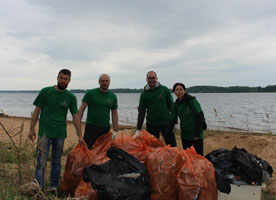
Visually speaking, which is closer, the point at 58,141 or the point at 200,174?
the point at 200,174

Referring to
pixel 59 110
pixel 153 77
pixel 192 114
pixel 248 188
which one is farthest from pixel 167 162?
Answer: pixel 153 77

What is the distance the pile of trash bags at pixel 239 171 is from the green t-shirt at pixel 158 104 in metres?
1.42

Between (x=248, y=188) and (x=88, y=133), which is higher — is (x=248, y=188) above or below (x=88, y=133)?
below

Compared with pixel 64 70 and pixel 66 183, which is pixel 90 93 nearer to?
pixel 64 70

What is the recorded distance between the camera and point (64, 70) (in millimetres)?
3199

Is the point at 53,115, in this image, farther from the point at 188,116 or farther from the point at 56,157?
the point at 188,116

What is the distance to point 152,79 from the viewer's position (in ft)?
13.9

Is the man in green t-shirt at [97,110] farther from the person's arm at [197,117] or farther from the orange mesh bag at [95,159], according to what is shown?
the person's arm at [197,117]

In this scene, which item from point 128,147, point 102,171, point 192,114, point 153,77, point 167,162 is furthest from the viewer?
point 153,77

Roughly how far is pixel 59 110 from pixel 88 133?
806mm

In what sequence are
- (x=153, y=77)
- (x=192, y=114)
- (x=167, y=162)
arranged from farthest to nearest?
(x=153, y=77) → (x=192, y=114) → (x=167, y=162)

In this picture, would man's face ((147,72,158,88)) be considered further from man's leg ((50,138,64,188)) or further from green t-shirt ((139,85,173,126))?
man's leg ((50,138,64,188))

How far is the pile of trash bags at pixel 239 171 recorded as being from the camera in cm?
281

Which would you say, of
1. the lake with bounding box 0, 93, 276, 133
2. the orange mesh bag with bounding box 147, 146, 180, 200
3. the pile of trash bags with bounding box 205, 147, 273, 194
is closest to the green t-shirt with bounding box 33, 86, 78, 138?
the orange mesh bag with bounding box 147, 146, 180, 200
